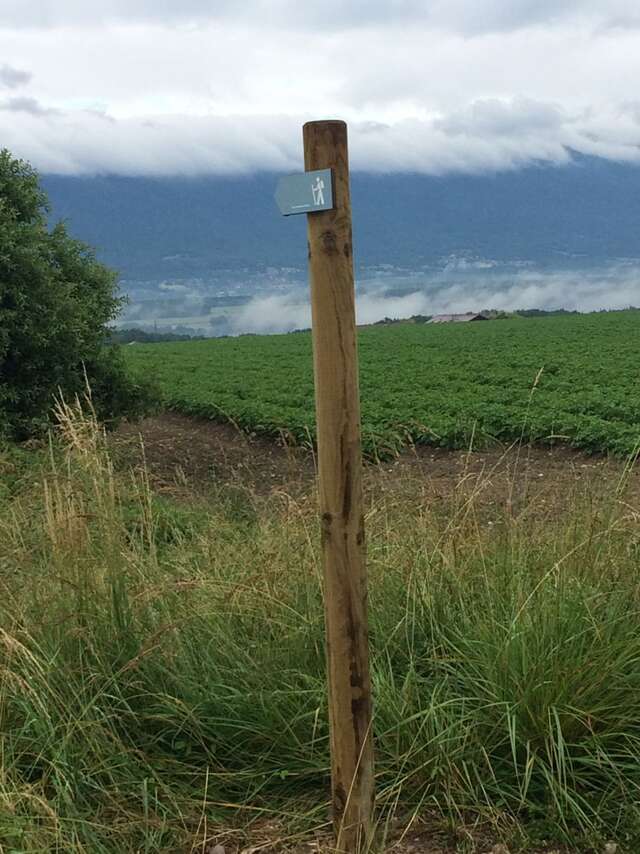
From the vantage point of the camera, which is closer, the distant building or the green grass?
the green grass

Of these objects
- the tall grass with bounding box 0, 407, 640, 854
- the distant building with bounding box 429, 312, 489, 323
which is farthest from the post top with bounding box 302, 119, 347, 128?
the distant building with bounding box 429, 312, 489, 323

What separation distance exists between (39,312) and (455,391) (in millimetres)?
12592

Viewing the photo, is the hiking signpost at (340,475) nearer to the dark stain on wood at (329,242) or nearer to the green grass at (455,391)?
the dark stain on wood at (329,242)

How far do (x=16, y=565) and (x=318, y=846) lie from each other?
7.19 feet

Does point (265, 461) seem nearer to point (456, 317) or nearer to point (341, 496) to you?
point (341, 496)

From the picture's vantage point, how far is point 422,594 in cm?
381

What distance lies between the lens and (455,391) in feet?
72.6

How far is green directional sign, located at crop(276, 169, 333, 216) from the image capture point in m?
2.74

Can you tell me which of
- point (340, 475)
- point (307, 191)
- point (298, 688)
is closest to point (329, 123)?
point (307, 191)

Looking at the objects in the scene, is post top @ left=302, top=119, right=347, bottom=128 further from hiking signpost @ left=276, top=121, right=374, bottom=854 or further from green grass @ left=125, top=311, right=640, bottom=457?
green grass @ left=125, top=311, right=640, bottom=457

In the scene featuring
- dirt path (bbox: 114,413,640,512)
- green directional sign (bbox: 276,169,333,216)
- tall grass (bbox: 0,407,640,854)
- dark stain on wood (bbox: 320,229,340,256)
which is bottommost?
dirt path (bbox: 114,413,640,512)

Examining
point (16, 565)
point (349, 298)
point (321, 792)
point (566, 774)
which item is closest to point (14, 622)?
point (16, 565)

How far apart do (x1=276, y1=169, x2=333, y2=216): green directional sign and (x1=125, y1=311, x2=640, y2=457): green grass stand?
3.38 m

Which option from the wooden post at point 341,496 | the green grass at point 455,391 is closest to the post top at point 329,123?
the wooden post at point 341,496
